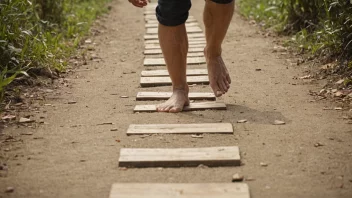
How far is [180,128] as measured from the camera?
3.21 meters

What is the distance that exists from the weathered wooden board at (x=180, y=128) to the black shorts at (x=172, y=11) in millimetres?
657

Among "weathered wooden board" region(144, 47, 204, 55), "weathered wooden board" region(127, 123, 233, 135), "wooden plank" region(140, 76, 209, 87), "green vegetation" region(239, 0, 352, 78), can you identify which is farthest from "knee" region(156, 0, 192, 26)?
"weathered wooden board" region(144, 47, 204, 55)

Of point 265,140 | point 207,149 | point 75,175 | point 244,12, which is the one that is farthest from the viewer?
point 244,12

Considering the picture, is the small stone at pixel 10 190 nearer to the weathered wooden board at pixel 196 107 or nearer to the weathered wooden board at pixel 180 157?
the weathered wooden board at pixel 180 157

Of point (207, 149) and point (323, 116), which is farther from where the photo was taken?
point (323, 116)

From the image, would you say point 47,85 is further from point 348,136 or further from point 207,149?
point 348,136

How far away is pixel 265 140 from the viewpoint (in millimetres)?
3037

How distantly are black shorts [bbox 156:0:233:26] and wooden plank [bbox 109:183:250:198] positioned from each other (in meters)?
1.31

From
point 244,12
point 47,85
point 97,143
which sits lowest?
point 244,12

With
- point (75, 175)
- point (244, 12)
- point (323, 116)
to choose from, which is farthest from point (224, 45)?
point (75, 175)

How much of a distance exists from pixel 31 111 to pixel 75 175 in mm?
1168

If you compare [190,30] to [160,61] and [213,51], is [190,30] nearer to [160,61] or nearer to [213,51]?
[160,61]

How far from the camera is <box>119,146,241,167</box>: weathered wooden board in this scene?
2.70 metres

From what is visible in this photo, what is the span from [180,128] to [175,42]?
1.98ft
